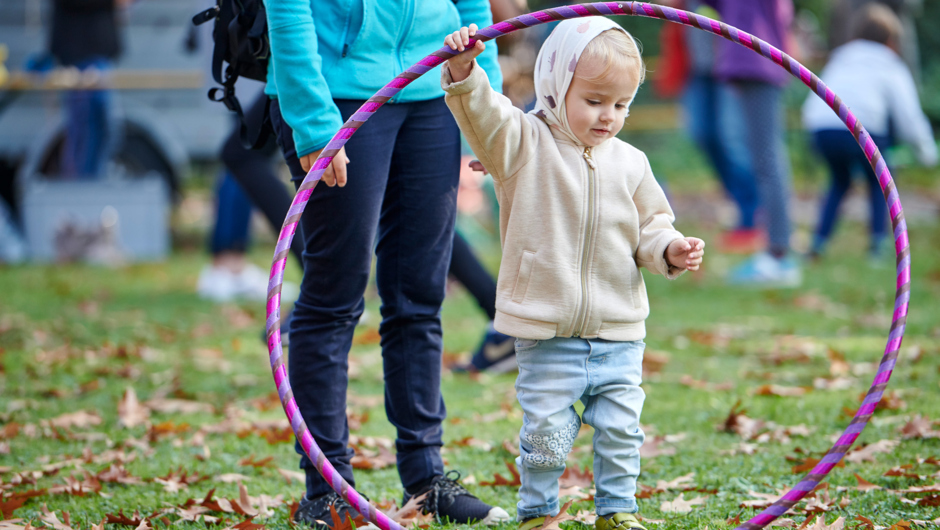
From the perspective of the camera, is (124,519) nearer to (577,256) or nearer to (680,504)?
(577,256)

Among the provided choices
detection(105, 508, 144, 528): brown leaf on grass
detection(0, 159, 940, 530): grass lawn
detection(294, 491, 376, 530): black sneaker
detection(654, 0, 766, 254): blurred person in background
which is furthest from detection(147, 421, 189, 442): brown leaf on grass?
detection(654, 0, 766, 254): blurred person in background

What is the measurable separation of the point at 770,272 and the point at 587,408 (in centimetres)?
524

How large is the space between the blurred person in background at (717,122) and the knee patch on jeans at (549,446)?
19.1 ft

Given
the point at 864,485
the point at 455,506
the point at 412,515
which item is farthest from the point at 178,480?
the point at 864,485

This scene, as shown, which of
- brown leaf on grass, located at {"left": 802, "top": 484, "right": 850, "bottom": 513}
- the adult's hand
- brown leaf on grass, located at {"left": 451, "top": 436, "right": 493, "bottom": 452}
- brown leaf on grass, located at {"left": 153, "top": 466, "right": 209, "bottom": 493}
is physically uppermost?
the adult's hand

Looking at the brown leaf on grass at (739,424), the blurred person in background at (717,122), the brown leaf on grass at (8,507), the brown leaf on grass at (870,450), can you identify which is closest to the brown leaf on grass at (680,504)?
the brown leaf on grass at (870,450)

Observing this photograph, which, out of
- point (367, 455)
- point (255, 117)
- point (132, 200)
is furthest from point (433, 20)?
point (132, 200)

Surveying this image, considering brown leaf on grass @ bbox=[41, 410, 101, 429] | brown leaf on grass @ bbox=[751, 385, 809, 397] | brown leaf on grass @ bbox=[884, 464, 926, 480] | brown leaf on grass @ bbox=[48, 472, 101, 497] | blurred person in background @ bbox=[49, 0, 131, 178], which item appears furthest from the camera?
blurred person in background @ bbox=[49, 0, 131, 178]

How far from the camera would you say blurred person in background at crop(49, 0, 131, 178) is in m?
8.65

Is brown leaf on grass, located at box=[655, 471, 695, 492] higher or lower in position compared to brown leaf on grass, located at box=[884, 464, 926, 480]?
lower

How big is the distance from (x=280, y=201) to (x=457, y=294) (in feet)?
10.2

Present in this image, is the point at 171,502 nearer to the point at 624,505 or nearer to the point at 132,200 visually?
Answer: the point at 624,505

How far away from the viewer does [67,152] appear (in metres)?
9.55

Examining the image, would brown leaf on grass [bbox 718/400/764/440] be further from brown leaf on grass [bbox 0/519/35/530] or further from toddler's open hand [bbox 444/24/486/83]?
brown leaf on grass [bbox 0/519/35/530]
